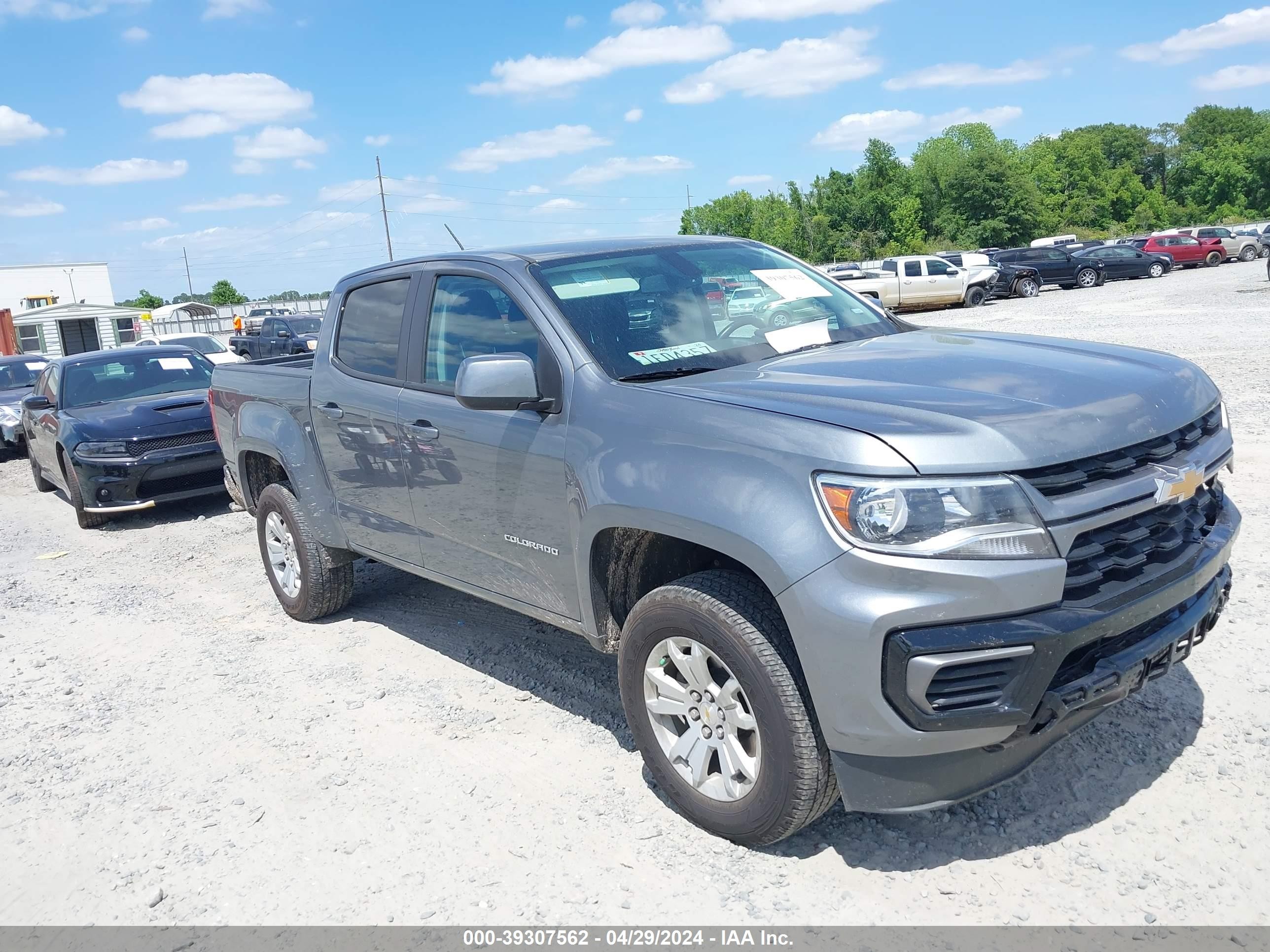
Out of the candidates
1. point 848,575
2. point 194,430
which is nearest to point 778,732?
point 848,575

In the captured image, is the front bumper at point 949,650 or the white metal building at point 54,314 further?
the white metal building at point 54,314

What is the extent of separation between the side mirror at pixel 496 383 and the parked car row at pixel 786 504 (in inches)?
0.5

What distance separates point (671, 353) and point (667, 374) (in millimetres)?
160

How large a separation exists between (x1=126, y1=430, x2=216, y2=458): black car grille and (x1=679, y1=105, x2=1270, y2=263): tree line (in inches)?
2207

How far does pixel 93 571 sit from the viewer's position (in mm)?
7953

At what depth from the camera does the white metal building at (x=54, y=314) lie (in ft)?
167

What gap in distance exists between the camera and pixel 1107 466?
2.83 meters

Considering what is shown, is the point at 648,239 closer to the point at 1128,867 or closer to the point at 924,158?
the point at 1128,867

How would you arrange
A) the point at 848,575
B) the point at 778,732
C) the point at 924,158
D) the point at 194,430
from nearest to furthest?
the point at 848,575
the point at 778,732
the point at 194,430
the point at 924,158

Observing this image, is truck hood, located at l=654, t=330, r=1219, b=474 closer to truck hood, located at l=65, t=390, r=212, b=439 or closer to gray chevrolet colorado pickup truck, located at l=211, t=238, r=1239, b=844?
gray chevrolet colorado pickup truck, located at l=211, t=238, r=1239, b=844

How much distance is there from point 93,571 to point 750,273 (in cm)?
615

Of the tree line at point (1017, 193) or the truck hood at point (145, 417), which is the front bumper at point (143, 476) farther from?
the tree line at point (1017, 193)

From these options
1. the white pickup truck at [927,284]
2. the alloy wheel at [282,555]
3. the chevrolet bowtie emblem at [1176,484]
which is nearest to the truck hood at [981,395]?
the chevrolet bowtie emblem at [1176,484]

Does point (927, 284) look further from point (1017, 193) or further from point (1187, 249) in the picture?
point (1017, 193)
